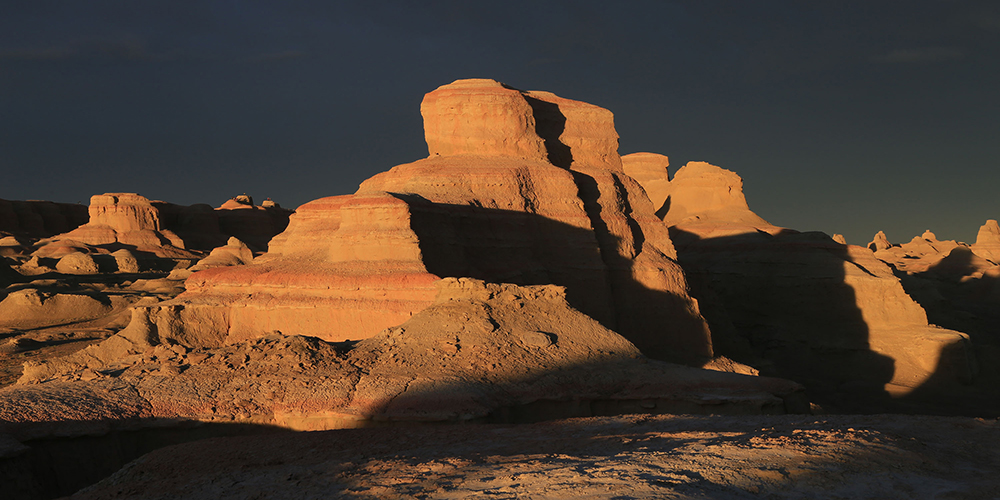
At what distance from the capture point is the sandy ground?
5828mm

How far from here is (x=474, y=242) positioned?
856 inches

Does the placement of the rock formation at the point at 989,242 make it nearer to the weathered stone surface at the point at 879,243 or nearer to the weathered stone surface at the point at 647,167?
the weathered stone surface at the point at 879,243

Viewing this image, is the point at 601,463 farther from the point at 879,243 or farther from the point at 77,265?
the point at 879,243

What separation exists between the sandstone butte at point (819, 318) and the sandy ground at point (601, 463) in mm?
19453

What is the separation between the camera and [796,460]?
6367 millimetres

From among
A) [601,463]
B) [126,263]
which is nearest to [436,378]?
[601,463]

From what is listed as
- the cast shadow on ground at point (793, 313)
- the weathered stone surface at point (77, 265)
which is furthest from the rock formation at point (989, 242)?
Answer: the weathered stone surface at point (77, 265)

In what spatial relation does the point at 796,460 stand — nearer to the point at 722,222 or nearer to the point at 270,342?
the point at 270,342

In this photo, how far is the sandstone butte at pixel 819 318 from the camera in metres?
28.0

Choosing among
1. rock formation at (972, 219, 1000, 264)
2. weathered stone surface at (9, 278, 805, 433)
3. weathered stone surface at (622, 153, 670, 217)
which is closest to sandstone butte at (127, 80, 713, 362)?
weathered stone surface at (9, 278, 805, 433)

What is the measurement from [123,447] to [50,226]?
69546mm

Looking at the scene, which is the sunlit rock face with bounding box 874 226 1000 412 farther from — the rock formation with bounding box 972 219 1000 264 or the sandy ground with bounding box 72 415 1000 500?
the sandy ground with bounding box 72 415 1000 500

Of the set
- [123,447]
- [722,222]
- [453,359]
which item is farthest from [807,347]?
[123,447]

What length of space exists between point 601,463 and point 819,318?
29.9 metres
